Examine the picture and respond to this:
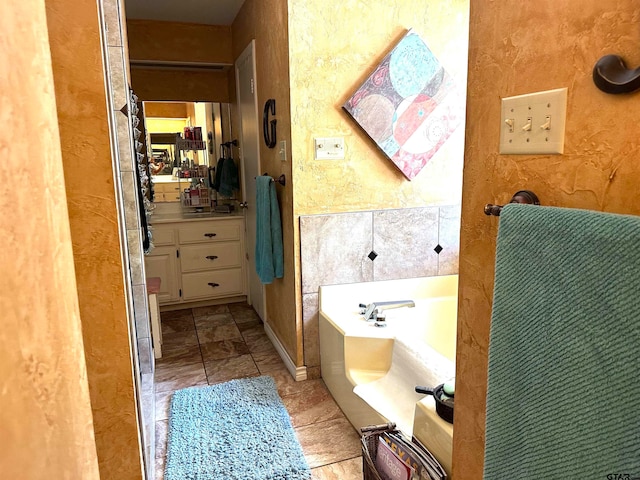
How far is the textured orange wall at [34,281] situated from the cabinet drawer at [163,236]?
321cm

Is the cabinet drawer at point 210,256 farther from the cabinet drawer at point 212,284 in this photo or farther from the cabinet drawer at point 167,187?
the cabinet drawer at point 167,187

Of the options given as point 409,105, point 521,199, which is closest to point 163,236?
point 409,105

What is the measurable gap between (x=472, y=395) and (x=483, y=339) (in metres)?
0.16

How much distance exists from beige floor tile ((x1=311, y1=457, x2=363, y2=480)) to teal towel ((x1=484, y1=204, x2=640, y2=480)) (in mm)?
1083

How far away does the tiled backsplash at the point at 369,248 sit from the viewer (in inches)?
96.1

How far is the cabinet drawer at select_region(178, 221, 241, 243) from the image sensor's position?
12.1ft

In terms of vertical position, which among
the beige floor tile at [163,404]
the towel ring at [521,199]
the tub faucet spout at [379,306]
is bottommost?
the beige floor tile at [163,404]

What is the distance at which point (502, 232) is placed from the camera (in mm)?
836

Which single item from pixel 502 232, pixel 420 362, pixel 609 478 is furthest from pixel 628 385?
pixel 420 362

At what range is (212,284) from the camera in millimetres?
3842

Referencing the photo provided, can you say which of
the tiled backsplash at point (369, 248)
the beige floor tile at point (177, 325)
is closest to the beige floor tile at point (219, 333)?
the beige floor tile at point (177, 325)

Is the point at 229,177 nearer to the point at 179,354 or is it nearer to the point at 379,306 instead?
the point at 179,354

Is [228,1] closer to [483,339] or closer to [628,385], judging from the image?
[483,339]

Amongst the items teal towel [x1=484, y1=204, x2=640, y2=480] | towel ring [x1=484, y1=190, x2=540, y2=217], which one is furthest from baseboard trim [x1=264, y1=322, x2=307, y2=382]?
towel ring [x1=484, y1=190, x2=540, y2=217]
